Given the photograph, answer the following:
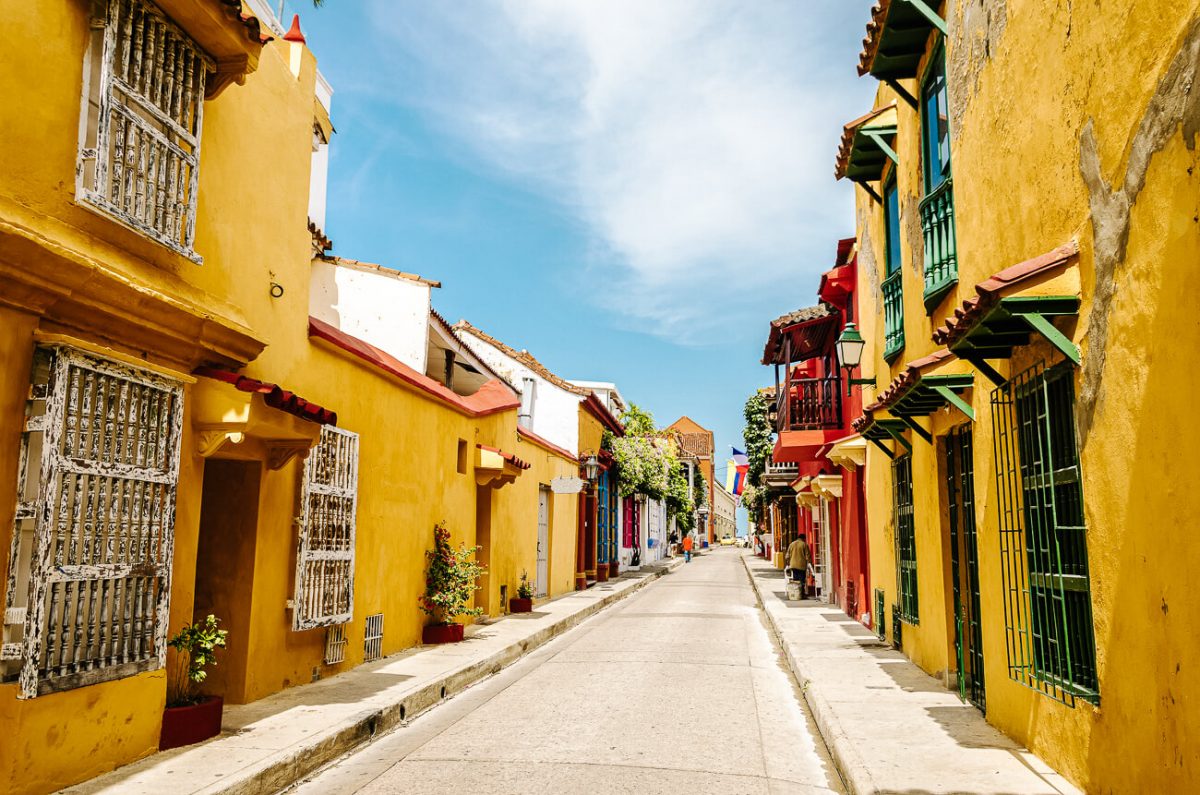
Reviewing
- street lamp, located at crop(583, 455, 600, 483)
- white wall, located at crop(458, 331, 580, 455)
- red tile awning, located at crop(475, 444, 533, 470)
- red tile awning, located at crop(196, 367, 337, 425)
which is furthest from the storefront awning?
white wall, located at crop(458, 331, 580, 455)

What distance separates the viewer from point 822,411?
59.3 ft

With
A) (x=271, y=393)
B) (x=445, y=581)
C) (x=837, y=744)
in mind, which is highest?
(x=271, y=393)

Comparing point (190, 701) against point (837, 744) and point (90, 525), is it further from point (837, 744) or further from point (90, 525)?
point (837, 744)

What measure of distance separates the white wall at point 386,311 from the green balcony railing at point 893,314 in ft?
27.7

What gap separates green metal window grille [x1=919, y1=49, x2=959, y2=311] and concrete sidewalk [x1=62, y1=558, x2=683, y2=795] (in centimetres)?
655

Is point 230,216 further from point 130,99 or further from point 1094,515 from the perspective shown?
point 1094,515

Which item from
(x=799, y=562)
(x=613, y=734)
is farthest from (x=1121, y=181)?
(x=799, y=562)

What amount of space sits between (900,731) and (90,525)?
6.09 m

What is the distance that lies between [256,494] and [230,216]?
2570mm

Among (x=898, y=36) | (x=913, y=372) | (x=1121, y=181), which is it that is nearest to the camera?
(x=1121, y=181)

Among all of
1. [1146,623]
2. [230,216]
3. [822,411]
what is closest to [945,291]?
[1146,623]

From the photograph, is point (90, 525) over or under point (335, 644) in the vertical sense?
over

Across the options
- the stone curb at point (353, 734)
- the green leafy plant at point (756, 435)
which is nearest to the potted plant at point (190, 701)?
the stone curb at point (353, 734)

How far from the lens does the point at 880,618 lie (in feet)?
42.9
